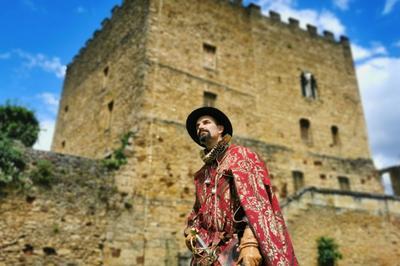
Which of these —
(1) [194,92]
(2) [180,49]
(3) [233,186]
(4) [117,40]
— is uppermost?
(4) [117,40]

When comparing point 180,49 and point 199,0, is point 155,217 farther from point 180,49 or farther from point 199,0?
point 199,0

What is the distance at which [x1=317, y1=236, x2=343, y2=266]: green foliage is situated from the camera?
1142cm

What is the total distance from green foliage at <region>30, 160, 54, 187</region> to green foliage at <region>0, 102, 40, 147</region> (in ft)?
18.1

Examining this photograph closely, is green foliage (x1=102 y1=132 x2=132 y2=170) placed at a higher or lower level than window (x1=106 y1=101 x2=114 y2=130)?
lower

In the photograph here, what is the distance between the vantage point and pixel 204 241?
3.24 metres

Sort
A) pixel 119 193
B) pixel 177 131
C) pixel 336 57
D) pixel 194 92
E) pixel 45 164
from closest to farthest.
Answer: pixel 45 164, pixel 119 193, pixel 177 131, pixel 194 92, pixel 336 57

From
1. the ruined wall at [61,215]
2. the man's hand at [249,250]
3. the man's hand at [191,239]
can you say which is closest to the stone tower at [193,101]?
the ruined wall at [61,215]

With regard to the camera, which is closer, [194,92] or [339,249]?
[339,249]

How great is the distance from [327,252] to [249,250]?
9.75 metres


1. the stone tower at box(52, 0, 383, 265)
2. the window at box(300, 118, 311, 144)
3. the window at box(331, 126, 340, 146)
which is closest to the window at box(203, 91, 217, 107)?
the stone tower at box(52, 0, 383, 265)

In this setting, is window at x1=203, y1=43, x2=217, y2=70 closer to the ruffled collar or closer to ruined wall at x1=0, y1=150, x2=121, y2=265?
ruined wall at x1=0, y1=150, x2=121, y2=265

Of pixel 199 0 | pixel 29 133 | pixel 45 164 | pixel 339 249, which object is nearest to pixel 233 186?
pixel 45 164

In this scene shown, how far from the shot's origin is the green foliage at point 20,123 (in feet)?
50.5

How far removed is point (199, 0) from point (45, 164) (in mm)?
10658
